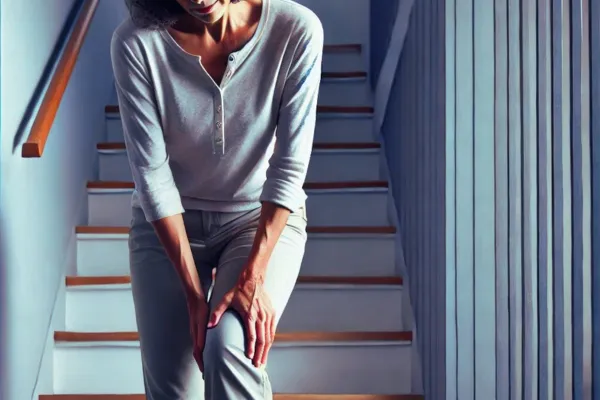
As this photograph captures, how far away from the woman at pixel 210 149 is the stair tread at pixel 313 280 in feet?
4.24

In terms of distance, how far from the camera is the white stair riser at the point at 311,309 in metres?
2.81

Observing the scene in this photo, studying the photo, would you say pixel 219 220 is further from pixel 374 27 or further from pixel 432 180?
pixel 374 27

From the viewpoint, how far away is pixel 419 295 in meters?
2.56

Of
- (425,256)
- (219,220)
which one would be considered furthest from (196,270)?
(425,256)

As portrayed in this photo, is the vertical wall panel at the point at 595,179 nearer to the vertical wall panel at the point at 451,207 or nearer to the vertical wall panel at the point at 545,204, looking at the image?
the vertical wall panel at the point at 545,204

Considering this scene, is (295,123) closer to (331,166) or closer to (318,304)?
(318,304)

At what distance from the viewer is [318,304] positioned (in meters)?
2.83

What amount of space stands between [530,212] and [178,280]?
825 millimetres

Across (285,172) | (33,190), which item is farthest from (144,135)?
(33,190)

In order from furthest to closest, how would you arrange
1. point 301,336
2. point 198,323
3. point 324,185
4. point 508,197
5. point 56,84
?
point 324,185, point 301,336, point 56,84, point 508,197, point 198,323

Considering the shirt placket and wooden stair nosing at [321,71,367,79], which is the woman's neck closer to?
the shirt placket

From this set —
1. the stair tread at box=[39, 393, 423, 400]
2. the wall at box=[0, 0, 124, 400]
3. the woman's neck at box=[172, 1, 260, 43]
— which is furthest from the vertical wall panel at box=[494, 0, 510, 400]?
the wall at box=[0, 0, 124, 400]

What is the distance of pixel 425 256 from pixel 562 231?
31.2 inches

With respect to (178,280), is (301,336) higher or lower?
lower
